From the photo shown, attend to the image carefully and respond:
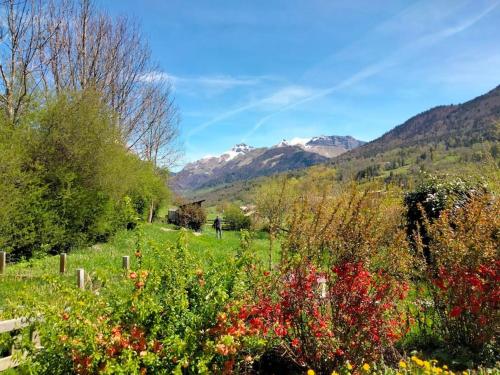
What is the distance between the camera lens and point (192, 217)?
31969 mm

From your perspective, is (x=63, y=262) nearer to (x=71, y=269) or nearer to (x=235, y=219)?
(x=71, y=269)

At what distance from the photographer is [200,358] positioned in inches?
135

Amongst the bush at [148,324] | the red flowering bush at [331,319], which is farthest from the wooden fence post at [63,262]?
the red flowering bush at [331,319]

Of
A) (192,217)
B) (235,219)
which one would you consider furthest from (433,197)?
(235,219)

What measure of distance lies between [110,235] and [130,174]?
128 inches

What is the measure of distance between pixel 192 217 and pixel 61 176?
1750 cm

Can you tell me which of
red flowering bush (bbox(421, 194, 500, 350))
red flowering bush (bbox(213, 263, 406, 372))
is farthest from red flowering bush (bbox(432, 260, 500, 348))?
red flowering bush (bbox(213, 263, 406, 372))

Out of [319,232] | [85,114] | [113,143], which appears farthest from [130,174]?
[319,232]

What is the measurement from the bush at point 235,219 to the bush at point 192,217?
23.2 feet

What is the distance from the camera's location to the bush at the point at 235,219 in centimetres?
3922

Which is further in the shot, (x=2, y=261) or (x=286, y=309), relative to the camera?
(x=2, y=261)

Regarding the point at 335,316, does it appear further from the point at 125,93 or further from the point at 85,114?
the point at 125,93

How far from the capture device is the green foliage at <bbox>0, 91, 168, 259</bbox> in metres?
12.4

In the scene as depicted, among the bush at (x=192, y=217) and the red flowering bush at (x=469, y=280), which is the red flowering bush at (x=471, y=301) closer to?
the red flowering bush at (x=469, y=280)
